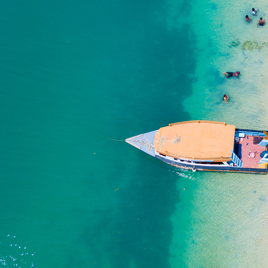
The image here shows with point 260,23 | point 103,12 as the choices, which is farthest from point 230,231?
point 103,12

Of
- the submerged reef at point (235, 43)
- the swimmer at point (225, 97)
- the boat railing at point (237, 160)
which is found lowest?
the boat railing at point (237, 160)

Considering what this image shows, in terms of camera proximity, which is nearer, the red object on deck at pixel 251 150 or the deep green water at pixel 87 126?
the red object on deck at pixel 251 150

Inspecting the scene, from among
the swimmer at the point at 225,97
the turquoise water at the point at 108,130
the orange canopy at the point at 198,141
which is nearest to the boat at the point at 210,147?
the orange canopy at the point at 198,141

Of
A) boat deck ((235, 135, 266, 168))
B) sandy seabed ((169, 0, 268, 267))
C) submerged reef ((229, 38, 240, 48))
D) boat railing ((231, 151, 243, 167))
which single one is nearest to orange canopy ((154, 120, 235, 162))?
boat railing ((231, 151, 243, 167))

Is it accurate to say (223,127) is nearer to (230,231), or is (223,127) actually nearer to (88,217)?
(230,231)

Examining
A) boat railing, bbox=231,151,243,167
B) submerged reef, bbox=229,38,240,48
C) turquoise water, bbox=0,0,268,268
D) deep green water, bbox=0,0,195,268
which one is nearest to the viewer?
boat railing, bbox=231,151,243,167

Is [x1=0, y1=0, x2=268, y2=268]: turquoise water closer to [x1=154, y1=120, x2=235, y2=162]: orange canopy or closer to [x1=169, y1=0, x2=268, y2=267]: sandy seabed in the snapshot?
[x1=169, y1=0, x2=268, y2=267]: sandy seabed

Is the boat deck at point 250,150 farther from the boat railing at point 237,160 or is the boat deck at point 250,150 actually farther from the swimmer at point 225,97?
the swimmer at point 225,97
